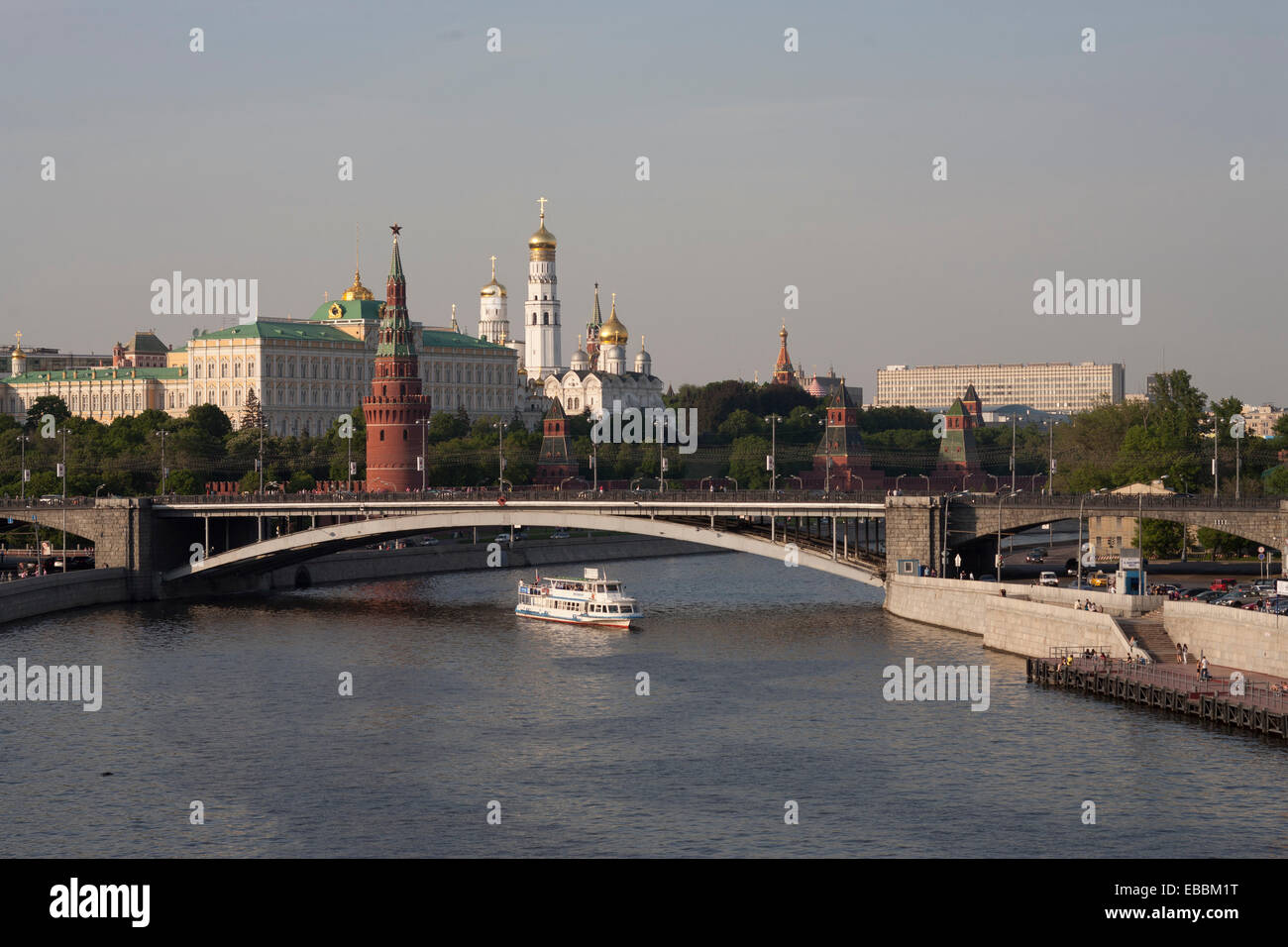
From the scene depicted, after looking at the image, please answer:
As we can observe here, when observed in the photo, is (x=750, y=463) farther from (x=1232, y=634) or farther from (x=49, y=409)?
(x=1232, y=634)

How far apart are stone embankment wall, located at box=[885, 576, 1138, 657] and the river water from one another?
4.15ft

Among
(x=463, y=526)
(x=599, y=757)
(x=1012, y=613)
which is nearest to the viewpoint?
(x=599, y=757)

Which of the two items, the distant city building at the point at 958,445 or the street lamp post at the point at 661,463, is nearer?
the street lamp post at the point at 661,463

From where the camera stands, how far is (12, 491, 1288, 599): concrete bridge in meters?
67.9

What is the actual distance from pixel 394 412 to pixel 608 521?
37170 mm

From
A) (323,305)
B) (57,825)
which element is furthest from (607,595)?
(323,305)

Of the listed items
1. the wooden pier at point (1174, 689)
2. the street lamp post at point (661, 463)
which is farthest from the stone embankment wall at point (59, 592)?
the wooden pier at point (1174, 689)

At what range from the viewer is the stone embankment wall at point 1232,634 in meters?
45.3

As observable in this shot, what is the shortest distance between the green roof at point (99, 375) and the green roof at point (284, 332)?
5.76m

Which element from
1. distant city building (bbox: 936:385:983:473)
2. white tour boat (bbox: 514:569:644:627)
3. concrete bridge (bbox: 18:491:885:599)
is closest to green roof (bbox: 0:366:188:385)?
distant city building (bbox: 936:385:983:473)

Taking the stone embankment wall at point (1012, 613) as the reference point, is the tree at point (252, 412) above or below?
above

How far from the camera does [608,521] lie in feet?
239

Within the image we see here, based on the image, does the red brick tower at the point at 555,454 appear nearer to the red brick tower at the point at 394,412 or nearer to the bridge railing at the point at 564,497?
the red brick tower at the point at 394,412

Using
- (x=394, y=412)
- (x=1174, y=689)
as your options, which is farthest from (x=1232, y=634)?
(x=394, y=412)
